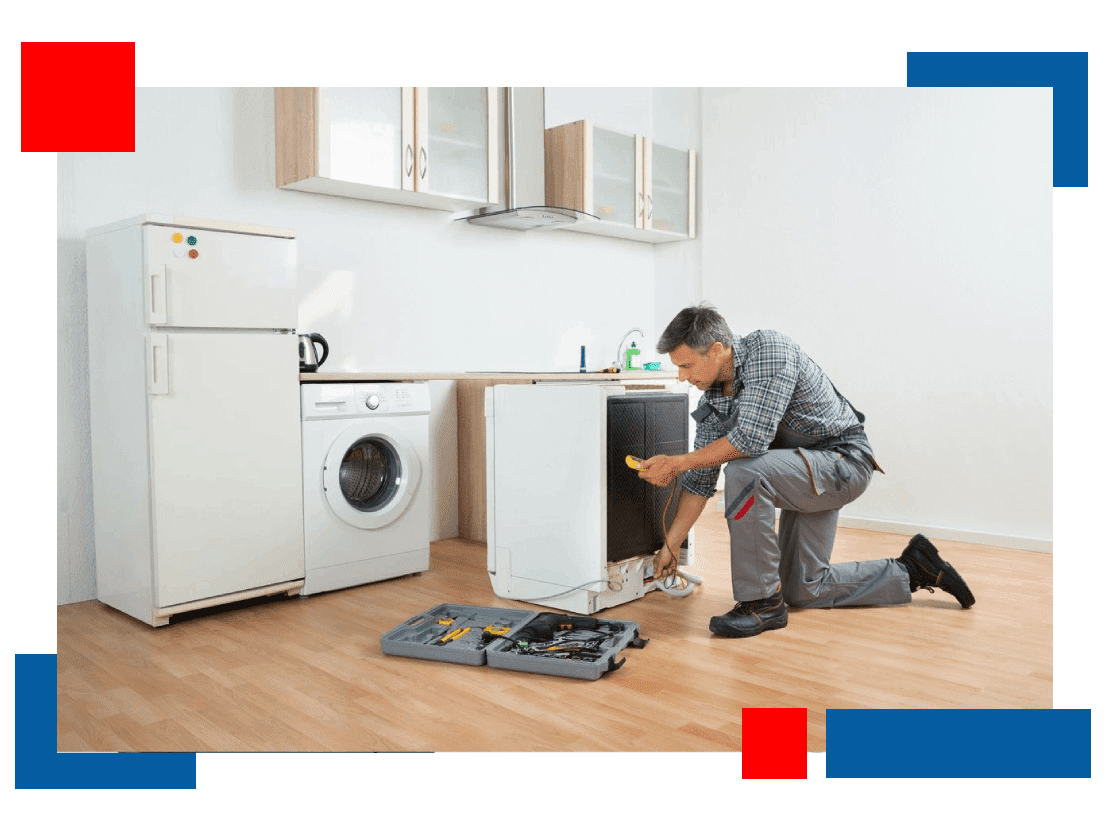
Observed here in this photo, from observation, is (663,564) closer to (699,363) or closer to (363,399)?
(699,363)

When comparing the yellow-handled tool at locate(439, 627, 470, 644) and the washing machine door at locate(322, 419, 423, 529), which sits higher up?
the washing machine door at locate(322, 419, 423, 529)

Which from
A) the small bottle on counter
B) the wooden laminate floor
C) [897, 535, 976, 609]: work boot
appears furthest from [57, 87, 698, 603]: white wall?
[897, 535, 976, 609]: work boot

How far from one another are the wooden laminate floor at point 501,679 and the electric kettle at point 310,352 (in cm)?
86

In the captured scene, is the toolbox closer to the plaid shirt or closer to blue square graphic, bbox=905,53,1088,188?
the plaid shirt

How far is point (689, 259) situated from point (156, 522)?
3.42m

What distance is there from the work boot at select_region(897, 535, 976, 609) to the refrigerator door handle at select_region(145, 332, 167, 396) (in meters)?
2.44

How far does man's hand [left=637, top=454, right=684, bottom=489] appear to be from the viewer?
2688 mm

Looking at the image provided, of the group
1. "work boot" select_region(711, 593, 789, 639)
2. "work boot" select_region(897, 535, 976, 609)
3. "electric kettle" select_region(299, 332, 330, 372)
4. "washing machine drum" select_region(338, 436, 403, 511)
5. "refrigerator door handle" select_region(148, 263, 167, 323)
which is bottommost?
"work boot" select_region(711, 593, 789, 639)

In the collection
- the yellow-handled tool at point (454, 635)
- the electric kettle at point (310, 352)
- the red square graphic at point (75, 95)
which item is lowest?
the yellow-handled tool at point (454, 635)

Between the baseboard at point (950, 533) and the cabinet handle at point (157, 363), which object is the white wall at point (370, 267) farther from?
the baseboard at point (950, 533)

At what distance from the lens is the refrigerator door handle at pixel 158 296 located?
2750 mm
